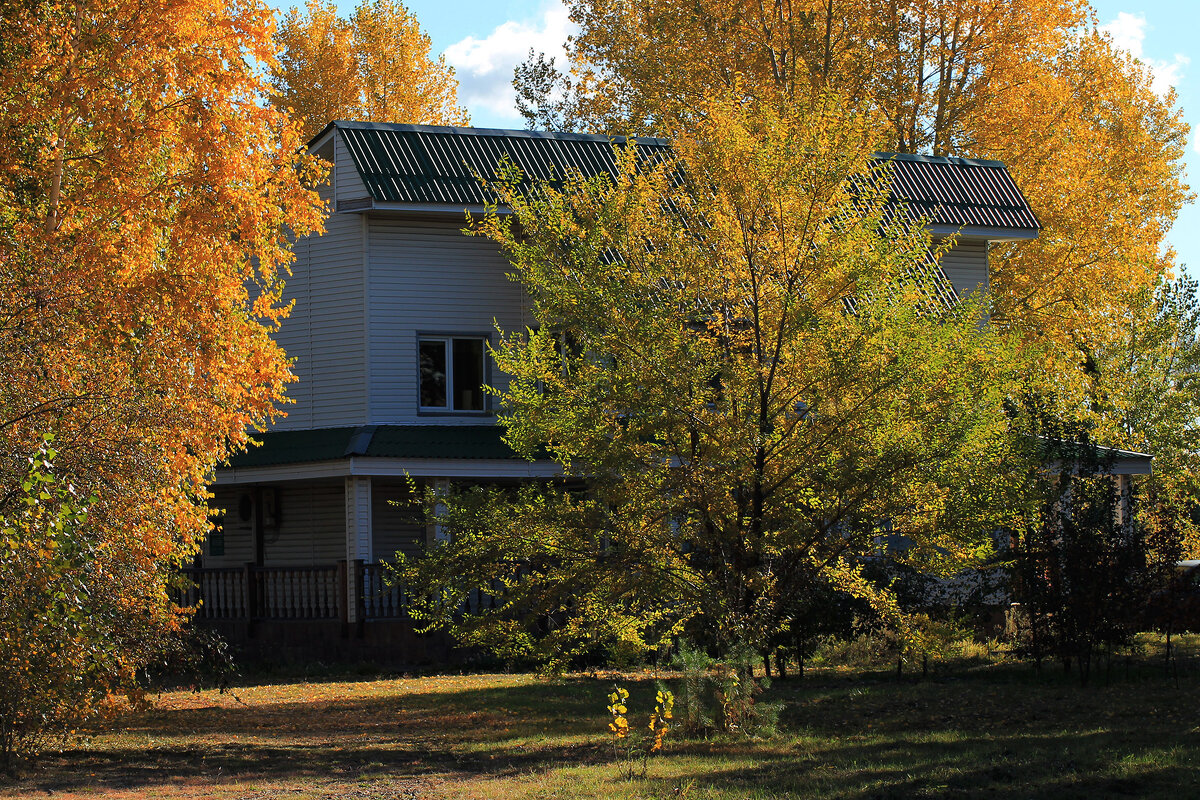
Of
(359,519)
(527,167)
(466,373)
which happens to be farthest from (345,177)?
(359,519)

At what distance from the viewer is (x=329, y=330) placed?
2031 cm

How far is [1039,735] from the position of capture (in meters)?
10.4

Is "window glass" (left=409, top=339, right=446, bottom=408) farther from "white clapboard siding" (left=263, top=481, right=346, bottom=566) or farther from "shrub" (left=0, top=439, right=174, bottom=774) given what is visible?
"shrub" (left=0, top=439, right=174, bottom=774)

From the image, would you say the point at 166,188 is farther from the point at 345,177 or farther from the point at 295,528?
the point at 295,528

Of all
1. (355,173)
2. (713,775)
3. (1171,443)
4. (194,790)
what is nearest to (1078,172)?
(1171,443)

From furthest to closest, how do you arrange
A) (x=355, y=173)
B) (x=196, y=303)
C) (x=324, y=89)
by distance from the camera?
(x=324, y=89) → (x=355, y=173) → (x=196, y=303)

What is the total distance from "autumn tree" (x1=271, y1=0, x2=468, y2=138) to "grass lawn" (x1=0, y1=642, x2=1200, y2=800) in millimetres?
21620

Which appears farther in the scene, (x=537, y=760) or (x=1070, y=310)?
(x=1070, y=310)

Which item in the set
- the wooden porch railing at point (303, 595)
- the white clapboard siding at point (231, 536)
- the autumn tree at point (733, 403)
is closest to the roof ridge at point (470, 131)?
the white clapboard siding at point (231, 536)

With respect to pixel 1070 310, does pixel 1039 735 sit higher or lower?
lower

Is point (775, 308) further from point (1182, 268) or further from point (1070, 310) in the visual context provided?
point (1182, 268)

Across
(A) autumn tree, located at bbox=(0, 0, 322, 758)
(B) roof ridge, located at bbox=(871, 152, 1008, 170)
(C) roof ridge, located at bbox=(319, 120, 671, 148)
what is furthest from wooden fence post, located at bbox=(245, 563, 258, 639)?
(B) roof ridge, located at bbox=(871, 152, 1008, 170)

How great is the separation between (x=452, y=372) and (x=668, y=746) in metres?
10.8

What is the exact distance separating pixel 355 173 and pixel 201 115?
20.5ft
